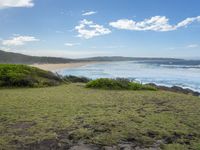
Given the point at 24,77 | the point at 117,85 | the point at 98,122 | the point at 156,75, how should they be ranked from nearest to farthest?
the point at 98,122, the point at 117,85, the point at 24,77, the point at 156,75

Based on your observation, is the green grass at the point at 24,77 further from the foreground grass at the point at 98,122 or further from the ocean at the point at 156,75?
the ocean at the point at 156,75

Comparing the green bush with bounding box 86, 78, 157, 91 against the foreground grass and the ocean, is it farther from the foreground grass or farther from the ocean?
the ocean

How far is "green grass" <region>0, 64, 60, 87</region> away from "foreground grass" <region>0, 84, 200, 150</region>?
2494 mm

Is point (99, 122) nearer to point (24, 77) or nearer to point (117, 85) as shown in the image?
point (117, 85)

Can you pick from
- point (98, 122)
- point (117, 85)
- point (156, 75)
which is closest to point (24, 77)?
point (117, 85)

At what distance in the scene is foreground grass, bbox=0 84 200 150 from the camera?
334cm

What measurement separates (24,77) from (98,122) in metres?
5.17

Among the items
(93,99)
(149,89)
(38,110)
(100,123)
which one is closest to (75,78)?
(149,89)

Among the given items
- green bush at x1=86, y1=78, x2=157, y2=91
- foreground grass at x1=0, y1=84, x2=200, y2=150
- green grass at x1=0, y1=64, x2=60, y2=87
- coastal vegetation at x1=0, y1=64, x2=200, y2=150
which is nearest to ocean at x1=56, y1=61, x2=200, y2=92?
green bush at x1=86, y1=78, x2=157, y2=91

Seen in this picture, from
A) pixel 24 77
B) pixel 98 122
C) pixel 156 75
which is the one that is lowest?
pixel 156 75

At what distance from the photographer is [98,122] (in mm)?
4059

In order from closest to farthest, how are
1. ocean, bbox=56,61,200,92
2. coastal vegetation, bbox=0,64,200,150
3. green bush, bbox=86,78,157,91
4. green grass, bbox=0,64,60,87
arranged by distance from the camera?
coastal vegetation, bbox=0,64,200,150 → green bush, bbox=86,78,157,91 → green grass, bbox=0,64,60,87 → ocean, bbox=56,61,200,92

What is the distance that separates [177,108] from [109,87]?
10.7 ft

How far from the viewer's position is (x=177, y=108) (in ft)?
17.0
